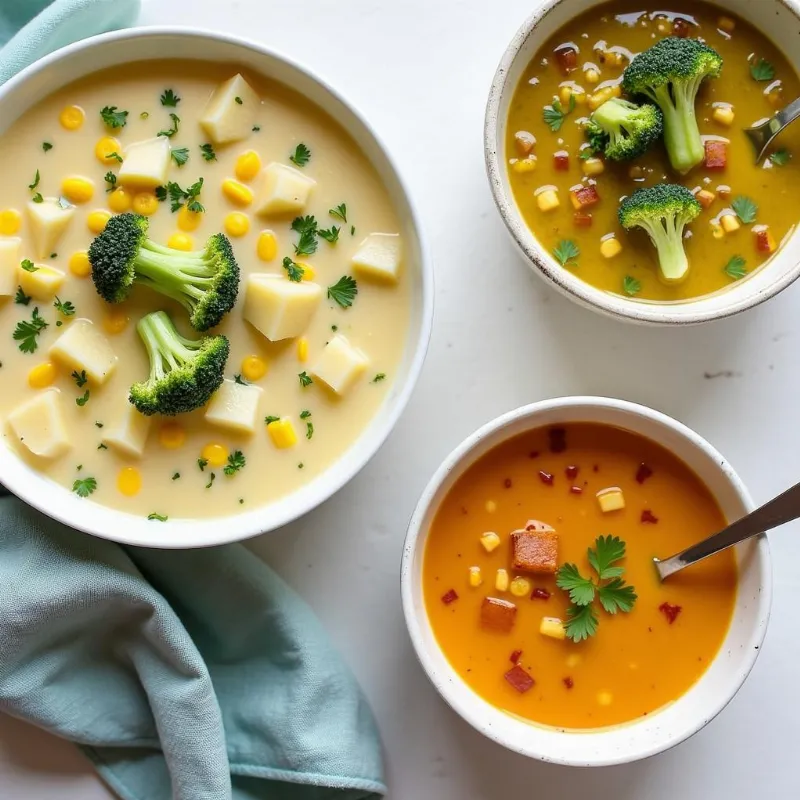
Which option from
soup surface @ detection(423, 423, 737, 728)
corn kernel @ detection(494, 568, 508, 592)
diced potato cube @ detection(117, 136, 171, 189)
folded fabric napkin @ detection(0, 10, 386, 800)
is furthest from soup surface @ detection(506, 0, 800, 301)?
folded fabric napkin @ detection(0, 10, 386, 800)

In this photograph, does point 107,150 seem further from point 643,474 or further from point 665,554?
point 665,554

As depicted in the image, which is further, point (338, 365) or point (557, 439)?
point (557, 439)

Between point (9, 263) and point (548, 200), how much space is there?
1601 mm

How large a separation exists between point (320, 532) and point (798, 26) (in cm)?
215

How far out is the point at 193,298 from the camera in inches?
97.7

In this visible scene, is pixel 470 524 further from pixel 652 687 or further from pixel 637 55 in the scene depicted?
pixel 637 55

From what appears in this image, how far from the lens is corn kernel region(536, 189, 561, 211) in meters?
2.72

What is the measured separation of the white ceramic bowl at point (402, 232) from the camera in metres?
2.49

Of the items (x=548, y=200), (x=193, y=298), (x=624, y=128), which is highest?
(x=624, y=128)

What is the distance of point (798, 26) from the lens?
8.63 feet

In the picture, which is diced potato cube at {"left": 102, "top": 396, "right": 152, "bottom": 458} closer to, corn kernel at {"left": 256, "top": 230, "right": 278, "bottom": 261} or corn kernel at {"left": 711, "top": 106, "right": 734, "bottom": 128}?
corn kernel at {"left": 256, "top": 230, "right": 278, "bottom": 261}

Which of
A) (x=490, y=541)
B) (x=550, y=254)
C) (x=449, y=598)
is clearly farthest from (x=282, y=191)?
(x=449, y=598)

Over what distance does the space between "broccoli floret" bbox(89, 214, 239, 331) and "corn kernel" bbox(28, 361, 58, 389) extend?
271mm

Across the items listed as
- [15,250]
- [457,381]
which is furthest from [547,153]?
[15,250]
